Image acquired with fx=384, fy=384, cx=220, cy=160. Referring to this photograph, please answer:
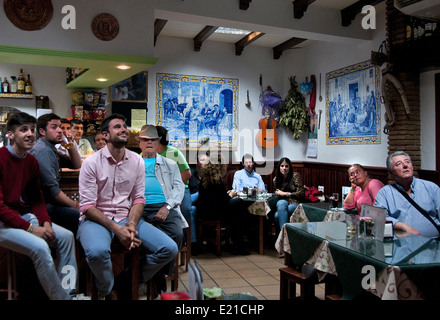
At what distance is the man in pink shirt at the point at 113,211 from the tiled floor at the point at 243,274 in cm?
119

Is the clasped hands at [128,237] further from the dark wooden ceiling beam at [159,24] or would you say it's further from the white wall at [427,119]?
the dark wooden ceiling beam at [159,24]

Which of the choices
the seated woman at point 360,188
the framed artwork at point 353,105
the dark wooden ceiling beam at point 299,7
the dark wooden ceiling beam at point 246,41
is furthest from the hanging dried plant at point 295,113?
the seated woman at point 360,188

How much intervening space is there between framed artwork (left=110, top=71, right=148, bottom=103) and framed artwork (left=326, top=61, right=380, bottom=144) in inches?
150

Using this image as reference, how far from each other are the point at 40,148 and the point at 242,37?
237 inches

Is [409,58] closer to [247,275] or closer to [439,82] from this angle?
[439,82]

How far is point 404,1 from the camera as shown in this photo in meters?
2.53

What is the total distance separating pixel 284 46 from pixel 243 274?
5.74 meters

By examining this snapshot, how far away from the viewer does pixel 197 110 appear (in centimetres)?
850

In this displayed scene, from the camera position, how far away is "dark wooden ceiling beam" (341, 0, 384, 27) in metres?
6.29

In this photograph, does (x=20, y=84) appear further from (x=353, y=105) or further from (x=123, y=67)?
(x=353, y=105)

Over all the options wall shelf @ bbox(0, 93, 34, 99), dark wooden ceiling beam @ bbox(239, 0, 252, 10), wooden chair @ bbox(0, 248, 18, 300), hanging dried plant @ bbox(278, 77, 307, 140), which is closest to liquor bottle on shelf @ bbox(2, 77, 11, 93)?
wall shelf @ bbox(0, 93, 34, 99)

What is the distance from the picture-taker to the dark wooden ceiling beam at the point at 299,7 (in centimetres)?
613

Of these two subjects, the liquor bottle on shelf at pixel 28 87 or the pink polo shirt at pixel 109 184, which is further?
the liquor bottle on shelf at pixel 28 87
